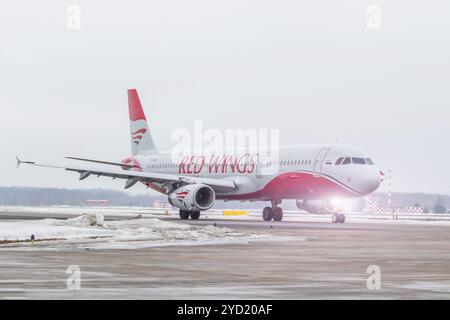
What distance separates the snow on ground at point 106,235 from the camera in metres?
26.8

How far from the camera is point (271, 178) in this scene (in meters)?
53.1

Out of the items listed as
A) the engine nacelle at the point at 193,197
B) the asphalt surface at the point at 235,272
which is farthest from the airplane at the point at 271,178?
the asphalt surface at the point at 235,272

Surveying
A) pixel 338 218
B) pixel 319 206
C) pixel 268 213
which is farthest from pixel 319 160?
pixel 268 213

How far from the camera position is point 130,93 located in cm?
6956

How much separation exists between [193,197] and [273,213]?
5.47 metres

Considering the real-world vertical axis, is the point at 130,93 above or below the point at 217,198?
above

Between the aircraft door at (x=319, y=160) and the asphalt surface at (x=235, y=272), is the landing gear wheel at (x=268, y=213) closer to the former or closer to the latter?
the aircraft door at (x=319, y=160)

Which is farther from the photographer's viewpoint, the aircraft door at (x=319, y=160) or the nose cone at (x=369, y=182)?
the aircraft door at (x=319, y=160)

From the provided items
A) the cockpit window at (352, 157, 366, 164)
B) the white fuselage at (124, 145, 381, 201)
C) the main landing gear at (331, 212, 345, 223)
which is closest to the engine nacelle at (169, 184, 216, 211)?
the white fuselage at (124, 145, 381, 201)

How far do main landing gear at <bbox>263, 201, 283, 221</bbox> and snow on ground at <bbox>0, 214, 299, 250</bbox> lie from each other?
19.3 meters

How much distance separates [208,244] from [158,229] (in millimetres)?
6176
